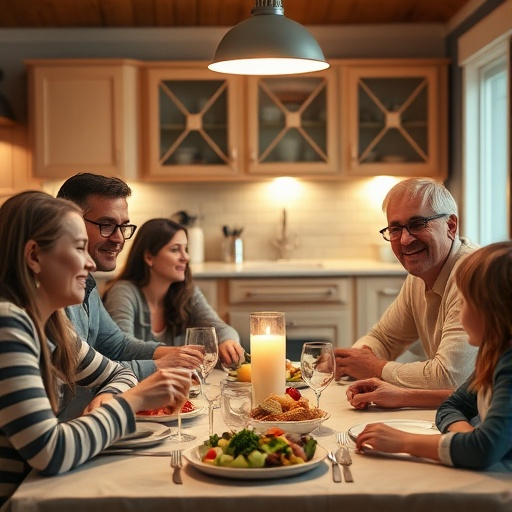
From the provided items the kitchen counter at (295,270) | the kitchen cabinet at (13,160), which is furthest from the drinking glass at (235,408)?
the kitchen cabinet at (13,160)

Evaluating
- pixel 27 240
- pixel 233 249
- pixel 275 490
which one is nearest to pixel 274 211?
pixel 233 249

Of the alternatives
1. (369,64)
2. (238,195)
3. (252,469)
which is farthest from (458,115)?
(252,469)

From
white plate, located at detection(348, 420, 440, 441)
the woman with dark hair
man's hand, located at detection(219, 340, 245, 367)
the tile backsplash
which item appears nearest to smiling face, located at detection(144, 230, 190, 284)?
the woman with dark hair

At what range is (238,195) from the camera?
5754 millimetres

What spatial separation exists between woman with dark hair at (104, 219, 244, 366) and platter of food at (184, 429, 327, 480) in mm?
1653

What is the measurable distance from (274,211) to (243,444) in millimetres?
4186

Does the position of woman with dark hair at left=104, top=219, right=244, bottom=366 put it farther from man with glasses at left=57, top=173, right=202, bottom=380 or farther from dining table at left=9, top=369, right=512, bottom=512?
dining table at left=9, top=369, right=512, bottom=512

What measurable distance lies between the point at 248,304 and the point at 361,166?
3.68ft

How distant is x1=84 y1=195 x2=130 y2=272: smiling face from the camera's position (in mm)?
2676

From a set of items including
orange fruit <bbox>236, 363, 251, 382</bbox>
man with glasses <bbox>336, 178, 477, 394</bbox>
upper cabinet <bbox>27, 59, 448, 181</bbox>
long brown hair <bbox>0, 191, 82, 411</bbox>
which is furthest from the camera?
upper cabinet <bbox>27, 59, 448, 181</bbox>

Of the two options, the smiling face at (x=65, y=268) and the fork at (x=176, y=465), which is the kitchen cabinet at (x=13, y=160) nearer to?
the smiling face at (x=65, y=268)

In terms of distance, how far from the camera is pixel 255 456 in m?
1.60

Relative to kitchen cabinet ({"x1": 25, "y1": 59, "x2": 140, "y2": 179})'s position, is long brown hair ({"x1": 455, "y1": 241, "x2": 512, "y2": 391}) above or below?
below

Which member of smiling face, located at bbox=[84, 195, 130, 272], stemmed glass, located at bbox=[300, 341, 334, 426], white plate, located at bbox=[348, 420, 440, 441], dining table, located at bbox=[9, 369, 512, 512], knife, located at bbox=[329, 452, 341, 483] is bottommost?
dining table, located at bbox=[9, 369, 512, 512]
